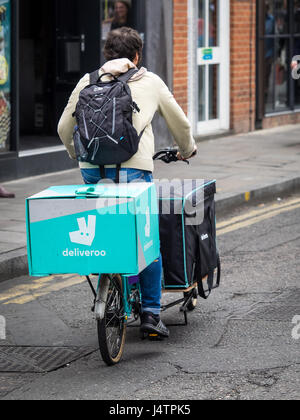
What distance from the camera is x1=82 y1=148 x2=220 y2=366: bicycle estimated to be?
4.83 m

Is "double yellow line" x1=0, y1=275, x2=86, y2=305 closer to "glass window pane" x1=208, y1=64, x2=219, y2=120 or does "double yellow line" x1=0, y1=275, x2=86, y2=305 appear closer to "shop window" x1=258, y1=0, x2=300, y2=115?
"glass window pane" x1=208, y1=64, x2=219, y2=120

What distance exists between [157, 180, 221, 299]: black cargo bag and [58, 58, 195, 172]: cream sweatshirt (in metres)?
0.33

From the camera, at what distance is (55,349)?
17.4ft

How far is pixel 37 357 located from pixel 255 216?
16.0 feet

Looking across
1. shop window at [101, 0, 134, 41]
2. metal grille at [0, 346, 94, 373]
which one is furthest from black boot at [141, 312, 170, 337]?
shop window at [101, 0, 134, 41]

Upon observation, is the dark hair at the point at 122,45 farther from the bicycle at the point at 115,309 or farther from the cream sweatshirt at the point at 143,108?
the bicycle at the point at 115,309

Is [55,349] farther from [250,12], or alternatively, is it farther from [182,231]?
[250,12]

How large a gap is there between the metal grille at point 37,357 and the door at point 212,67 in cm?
964

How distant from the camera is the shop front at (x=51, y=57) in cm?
1113

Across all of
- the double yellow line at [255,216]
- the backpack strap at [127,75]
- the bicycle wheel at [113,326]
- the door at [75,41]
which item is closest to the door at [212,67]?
the door at [75,41]

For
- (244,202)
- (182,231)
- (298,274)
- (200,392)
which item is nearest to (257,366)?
(200,392)

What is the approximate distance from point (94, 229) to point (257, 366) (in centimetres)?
115

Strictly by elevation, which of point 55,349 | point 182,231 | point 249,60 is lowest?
point 55,349

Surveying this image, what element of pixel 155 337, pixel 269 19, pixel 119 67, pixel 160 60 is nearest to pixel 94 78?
pixel 119 67
